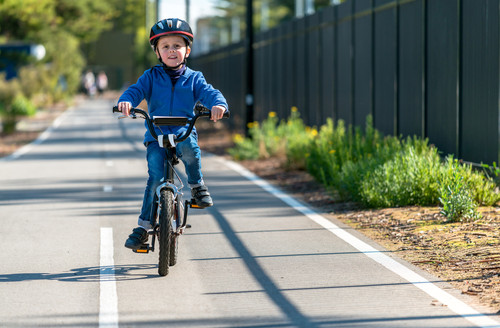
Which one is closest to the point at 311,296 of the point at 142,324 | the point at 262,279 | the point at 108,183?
the point at 262,279

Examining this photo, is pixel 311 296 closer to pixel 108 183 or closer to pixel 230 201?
pixel 230 201

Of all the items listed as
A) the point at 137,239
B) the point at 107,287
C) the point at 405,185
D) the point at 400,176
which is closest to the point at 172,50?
the point at 137,239

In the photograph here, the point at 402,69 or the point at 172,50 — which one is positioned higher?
the point at 402,69

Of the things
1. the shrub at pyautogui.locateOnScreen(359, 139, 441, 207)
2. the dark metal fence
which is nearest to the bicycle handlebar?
the shrub at pyautogui.locateOnScreen(359, 139, 441, 207)

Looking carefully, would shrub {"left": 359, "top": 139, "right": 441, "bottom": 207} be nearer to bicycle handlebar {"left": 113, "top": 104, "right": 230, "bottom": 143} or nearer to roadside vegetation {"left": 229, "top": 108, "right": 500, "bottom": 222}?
roadside vegetation {"left": 229, "top": 108, "right": 500, "bottom": 222}

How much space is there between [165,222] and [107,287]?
652mm

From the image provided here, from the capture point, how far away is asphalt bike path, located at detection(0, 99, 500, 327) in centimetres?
605

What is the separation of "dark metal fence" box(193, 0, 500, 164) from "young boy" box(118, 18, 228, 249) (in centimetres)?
468

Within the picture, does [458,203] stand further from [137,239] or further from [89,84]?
[89,84]

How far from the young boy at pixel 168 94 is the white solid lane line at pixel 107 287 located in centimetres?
34

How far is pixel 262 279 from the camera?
721 centimetres

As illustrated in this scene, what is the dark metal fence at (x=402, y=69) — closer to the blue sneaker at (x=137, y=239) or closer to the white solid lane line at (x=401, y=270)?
the white solid lane line at (x=401, y=270)

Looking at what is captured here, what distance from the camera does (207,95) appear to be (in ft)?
24.4

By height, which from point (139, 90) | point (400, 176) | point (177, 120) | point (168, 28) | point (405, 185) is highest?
point (168, 28)
